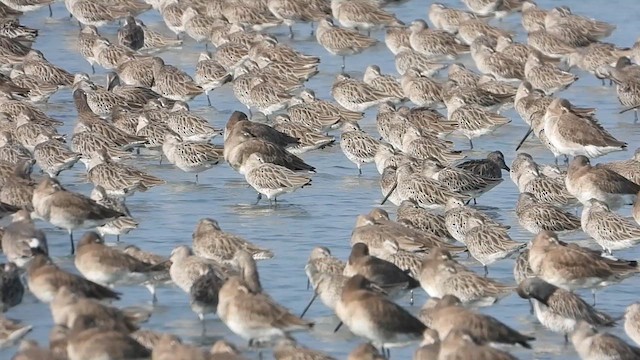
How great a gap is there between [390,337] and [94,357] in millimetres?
2189

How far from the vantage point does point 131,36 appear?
24.0m

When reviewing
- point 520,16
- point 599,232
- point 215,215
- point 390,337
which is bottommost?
point 520,16

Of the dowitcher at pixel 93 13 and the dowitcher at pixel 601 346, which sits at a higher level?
the dowitcher at pixel 601 346

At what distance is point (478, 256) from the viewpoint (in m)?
14.2

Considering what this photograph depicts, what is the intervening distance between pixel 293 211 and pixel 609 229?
141 inches

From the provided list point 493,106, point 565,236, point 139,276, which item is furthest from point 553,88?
point 139,276

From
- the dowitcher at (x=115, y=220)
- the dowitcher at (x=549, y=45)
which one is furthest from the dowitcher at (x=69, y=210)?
the dowitcher at (x=549, y=45)

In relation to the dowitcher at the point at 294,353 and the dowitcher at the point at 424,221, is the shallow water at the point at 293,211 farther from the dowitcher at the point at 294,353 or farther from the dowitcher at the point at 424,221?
the dowitcher at the point at 294,353

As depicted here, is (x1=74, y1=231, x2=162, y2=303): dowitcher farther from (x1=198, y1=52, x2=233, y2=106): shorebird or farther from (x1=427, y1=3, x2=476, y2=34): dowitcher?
(x1=427, y1=3, x2=476, y2=34): dowitcher

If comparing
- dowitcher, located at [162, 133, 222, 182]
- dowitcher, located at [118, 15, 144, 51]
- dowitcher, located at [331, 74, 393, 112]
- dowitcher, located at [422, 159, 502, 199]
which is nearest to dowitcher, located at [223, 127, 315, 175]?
dowitcher, located at [162, 133, 222, 182]

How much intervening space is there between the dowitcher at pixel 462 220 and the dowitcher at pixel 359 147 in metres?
3.03

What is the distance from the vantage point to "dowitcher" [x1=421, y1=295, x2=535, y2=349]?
1130 centimetres

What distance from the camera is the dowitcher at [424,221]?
49.2 feet

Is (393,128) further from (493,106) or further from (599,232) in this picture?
(599,232)
